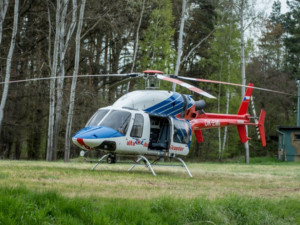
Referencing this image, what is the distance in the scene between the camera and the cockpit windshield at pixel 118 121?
12555 millimetres

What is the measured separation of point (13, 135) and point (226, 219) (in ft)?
81.4

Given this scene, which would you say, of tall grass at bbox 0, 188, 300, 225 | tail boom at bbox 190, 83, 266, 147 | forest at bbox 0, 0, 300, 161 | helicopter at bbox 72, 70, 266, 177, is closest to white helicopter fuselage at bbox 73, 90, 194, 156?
helicopter at bbox 72, 70, 266, 177

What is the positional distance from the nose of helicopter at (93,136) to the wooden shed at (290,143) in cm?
2444

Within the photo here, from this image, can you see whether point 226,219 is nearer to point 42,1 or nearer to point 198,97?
point 42,1

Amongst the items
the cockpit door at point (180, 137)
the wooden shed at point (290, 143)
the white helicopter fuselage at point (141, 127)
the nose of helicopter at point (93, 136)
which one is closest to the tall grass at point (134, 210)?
the nose of helicopter at point (93, 136)

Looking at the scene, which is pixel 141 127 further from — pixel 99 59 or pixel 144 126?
pixel 99 59

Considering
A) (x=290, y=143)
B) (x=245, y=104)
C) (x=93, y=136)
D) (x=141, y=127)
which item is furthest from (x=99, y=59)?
(x=93, y=136)

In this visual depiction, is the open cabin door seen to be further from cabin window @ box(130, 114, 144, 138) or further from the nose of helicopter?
the nose of helicopter

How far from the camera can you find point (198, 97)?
4022cm

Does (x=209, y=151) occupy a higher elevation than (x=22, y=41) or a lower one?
lower

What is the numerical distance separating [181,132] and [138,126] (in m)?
1.53

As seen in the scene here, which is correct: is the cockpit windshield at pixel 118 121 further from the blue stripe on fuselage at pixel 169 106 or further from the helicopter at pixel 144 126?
the blue stripe on fuselage at pixel 169 106

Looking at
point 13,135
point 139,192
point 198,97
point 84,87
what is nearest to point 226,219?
point 139,192

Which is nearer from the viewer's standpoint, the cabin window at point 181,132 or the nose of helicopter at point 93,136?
the nose of helicopter at point 93,136
